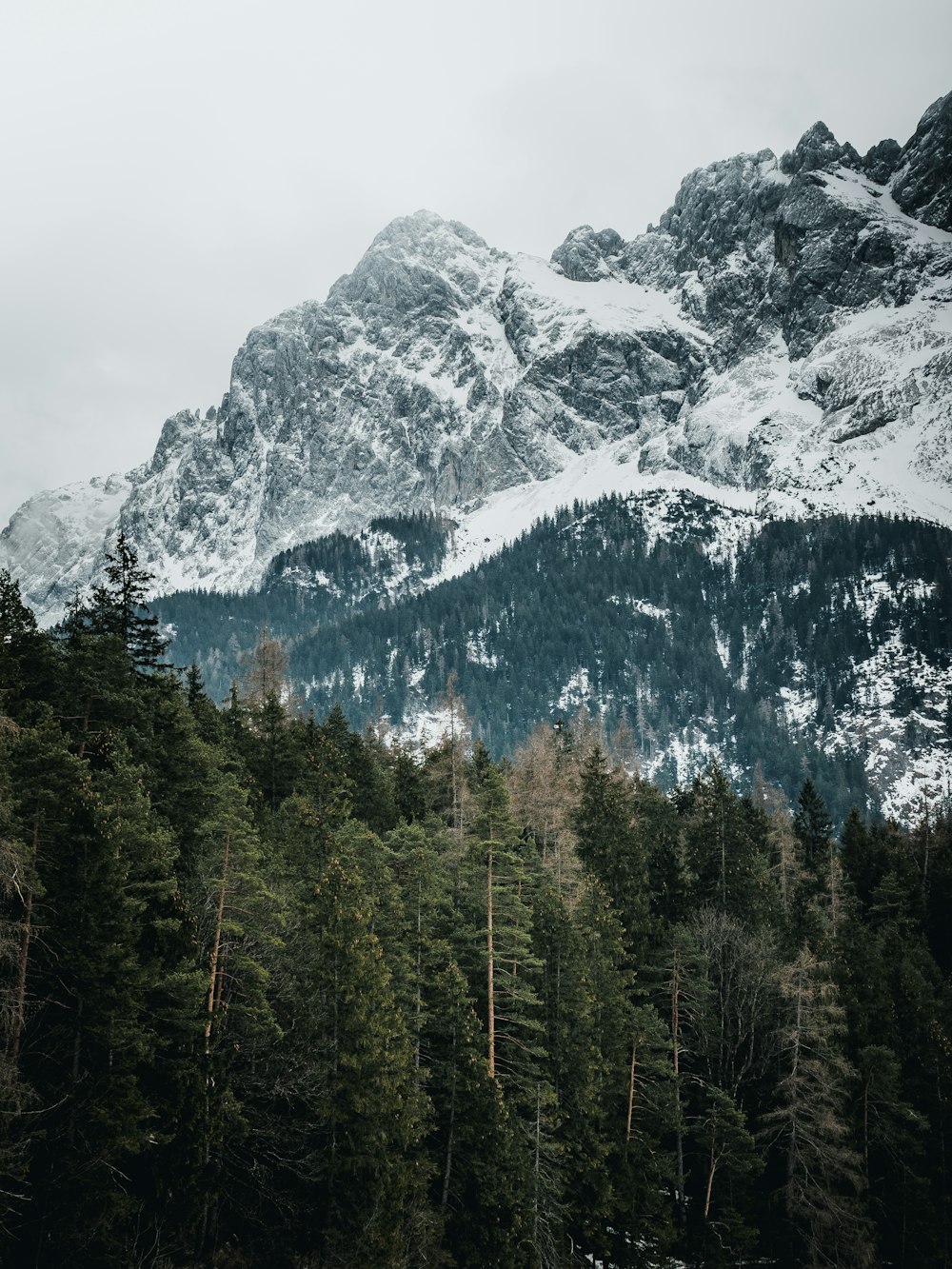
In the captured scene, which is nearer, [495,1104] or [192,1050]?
[192,1050]

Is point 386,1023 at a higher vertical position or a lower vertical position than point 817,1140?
higher

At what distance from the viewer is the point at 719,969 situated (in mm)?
48531

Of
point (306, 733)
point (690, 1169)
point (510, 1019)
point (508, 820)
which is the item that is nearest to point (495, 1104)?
point (510, 1019)

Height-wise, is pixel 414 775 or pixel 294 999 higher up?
pixel 414 775

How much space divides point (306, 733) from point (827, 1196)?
35764 mm

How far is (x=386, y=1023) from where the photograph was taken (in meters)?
27.8

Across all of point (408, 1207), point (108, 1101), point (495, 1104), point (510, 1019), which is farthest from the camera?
point (510, 1019)

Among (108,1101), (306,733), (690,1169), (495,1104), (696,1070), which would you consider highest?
(306,733)

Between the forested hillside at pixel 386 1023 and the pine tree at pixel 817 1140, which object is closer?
the forested hillside at pixel 386 1023

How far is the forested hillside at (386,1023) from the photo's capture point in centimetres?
2130

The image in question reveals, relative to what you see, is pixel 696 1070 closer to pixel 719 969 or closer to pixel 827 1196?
pixel 719 969

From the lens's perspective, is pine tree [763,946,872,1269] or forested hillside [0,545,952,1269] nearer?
forested hillside [0,545,952,1269]

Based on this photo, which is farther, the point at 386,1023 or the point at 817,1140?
the point at 817,1140

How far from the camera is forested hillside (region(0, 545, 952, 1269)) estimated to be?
838 inches
